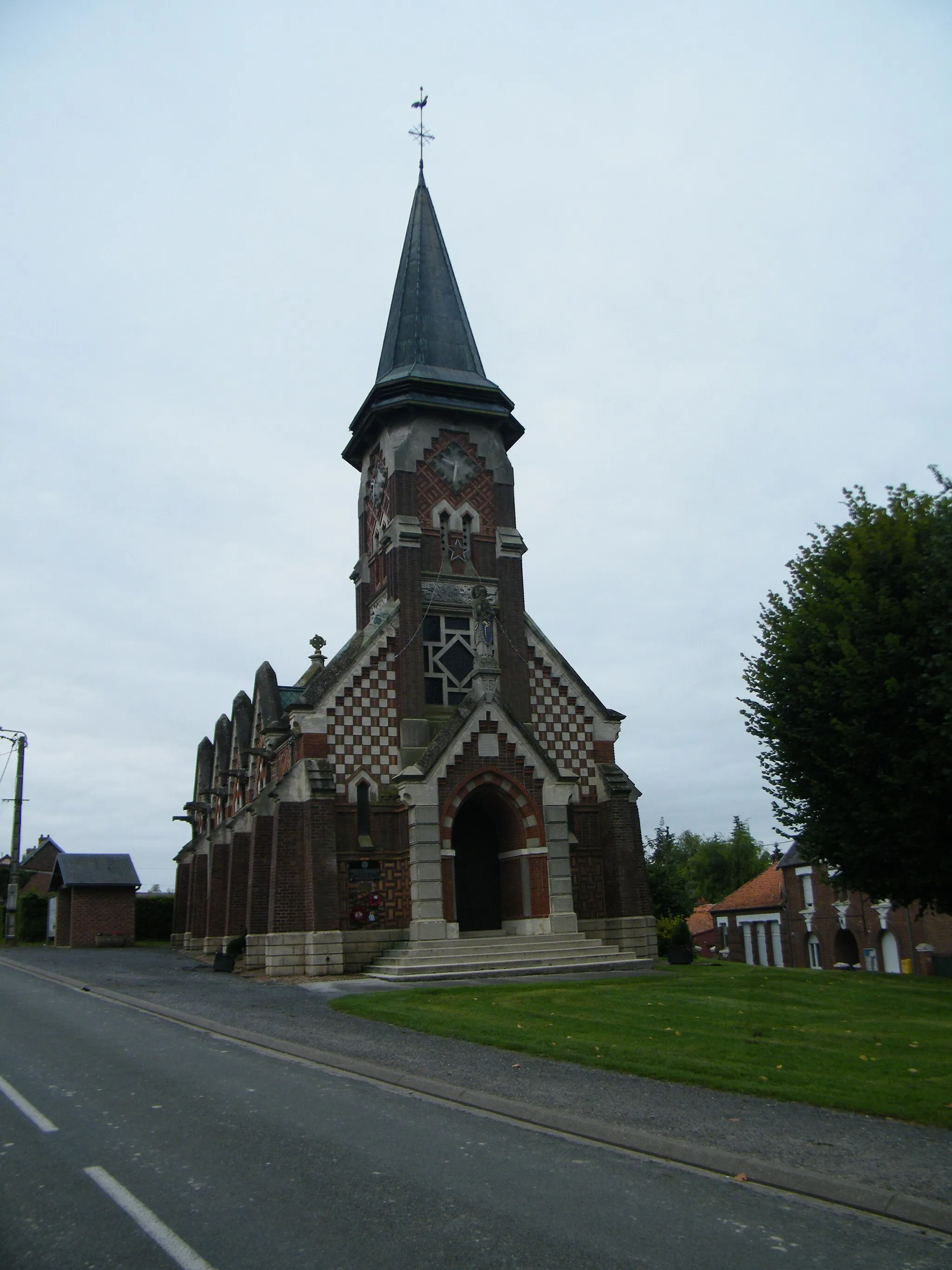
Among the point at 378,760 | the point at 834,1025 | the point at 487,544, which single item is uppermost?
the point at 487,544

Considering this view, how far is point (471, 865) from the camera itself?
27062 millimetres

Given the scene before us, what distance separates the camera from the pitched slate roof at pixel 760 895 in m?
54.5

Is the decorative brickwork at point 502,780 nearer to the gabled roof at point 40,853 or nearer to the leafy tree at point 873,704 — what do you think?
the leafy tree at point 873,704

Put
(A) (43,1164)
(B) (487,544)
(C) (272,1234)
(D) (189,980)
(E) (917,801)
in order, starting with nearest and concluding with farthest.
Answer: (C) (272,1234)
(A) (43,1164)
(E) (917,801)
(D) (189,980)
(B) (487,544)

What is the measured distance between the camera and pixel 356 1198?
6.53 m

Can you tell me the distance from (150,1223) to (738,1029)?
953cm

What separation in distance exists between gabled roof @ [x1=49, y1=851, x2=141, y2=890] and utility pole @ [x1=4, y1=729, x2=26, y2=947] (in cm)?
244

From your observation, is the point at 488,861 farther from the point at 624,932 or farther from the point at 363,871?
the point at 624,932

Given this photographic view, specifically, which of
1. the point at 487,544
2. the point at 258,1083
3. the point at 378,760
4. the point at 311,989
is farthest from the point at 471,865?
the point at 258,1083

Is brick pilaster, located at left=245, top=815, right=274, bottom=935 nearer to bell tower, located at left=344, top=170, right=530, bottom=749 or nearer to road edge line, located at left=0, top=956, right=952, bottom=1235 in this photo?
bell tower, located at left=344, top=170, right=530, bottom=749

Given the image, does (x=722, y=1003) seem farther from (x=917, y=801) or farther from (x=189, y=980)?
(x=189, y=980)

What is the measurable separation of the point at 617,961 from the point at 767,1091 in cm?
1472

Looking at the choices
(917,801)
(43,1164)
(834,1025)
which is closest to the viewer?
(43,1164)

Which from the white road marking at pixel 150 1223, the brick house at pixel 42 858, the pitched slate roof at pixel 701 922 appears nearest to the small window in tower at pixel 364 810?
the white road marking at pixel 150 1223
